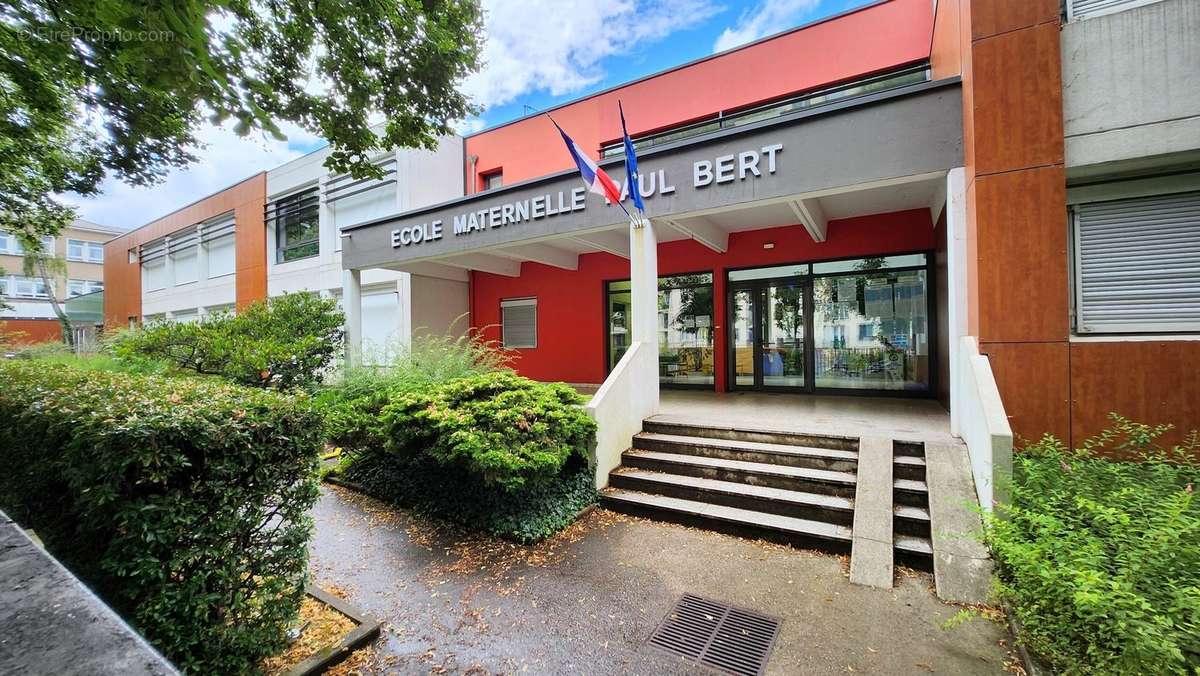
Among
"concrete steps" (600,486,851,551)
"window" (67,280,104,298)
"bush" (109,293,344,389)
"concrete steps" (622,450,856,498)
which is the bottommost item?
"concrete steps" (600,486,851,551)

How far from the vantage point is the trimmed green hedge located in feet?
14.2

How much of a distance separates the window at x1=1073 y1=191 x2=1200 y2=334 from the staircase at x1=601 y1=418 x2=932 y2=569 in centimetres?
207

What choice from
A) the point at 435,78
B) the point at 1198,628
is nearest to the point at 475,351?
A: the point at 435,78

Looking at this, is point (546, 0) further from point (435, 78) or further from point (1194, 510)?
point (1194, 510)

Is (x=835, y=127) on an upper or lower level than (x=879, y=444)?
upper

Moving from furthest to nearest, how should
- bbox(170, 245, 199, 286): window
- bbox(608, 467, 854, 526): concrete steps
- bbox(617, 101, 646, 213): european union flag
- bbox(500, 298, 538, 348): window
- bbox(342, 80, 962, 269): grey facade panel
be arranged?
bbox(170, 245, 199, 286): window → bbox(500, 298, 538, 348): window → bbox(617, 101, 646, 213): european union flag → bbox(342, 80, 962, 269): grey facade panel → bbox(608, 467, 854, 526): concrete steps

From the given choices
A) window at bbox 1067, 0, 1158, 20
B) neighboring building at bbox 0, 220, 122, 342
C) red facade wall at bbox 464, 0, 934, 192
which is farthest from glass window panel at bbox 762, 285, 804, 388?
neighboring building at bbox 0, 220, 122, 342

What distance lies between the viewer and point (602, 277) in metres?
10.3

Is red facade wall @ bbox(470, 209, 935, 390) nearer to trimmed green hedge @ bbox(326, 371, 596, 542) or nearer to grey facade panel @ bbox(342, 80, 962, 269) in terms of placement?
grey facade panel @ bbox(342, 80, 962, 269)

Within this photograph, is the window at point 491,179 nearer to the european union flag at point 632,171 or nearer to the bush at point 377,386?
the bush at point 377,386

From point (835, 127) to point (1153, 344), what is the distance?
11.3 ft

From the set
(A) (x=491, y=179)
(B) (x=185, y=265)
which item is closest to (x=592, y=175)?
(A) (x=491, y=179)

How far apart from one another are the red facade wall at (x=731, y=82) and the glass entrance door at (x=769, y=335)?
12.0 feet

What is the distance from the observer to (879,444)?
4801 millimetres
